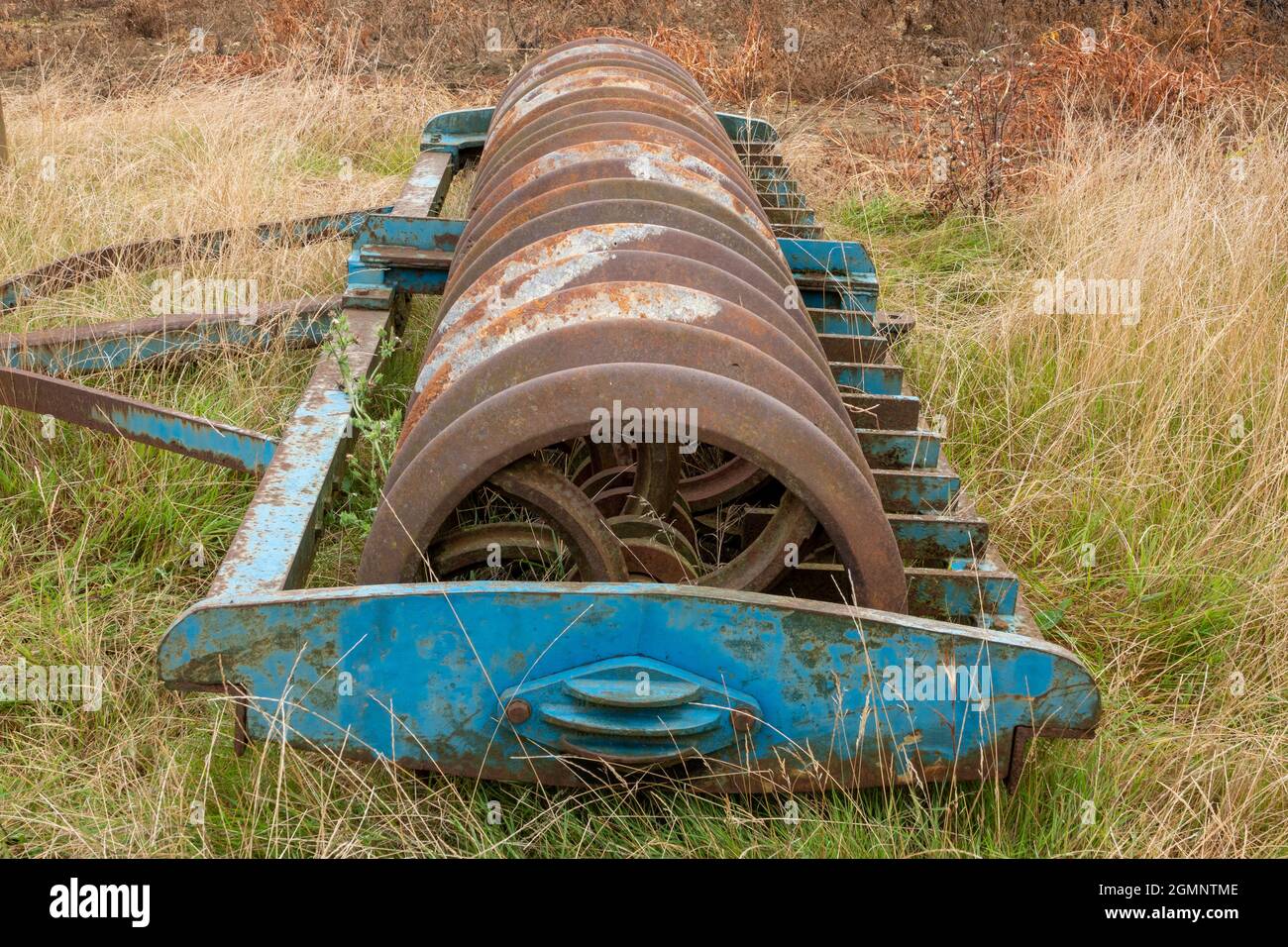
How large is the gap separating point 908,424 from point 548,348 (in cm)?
136

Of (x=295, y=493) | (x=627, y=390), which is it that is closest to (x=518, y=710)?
(x=627, y=390)

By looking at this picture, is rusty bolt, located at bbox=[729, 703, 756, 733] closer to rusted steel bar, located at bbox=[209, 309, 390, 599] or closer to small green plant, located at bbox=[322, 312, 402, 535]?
rusted steel bar, located at bbox=[209, 309, 390, 599]

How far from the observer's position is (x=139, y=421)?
3.30 meters

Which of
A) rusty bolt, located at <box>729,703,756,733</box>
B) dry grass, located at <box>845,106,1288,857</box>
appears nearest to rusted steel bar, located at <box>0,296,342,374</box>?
dry grass, located at <box>845,106,1288,857</box>

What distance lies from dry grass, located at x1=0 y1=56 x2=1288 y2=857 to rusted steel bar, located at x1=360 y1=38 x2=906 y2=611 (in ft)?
1.59

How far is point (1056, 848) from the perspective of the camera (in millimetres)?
2402

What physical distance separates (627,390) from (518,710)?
596 millimetres

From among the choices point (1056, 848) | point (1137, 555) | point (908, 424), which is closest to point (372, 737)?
point (1056, 848)

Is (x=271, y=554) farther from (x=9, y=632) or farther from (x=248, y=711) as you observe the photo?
(x=9, y=632)

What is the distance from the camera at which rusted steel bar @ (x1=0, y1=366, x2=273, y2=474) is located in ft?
10.4

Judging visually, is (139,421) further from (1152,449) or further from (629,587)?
(1152,449)

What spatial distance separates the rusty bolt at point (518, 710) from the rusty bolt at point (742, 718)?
358 mm

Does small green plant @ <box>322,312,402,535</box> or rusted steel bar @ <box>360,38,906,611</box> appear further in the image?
small green plant @ <box>322,312,402,535</box>

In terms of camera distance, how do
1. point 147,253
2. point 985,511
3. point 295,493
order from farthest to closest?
point 147,253, point 985,511, point 295,493
